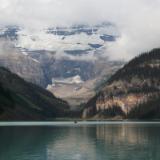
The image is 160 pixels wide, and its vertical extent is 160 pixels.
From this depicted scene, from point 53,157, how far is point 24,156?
289 inches

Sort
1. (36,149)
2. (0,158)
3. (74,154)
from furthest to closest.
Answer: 1. (36,149)
2. (74,154)
3. (0,158)

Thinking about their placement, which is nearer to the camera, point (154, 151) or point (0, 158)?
point (0, 158)

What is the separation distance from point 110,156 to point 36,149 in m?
27.3

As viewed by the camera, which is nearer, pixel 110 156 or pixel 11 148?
pixel 110 156

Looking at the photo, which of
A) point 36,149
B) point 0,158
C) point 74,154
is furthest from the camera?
point 36,149

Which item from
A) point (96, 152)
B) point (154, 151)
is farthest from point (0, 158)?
point (154, 151)

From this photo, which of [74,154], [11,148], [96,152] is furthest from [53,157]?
[11,148]

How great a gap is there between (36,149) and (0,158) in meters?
24.5

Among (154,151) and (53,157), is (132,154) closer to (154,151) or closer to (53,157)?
(154,151)

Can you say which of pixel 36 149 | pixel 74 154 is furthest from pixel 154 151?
pixel 36 149

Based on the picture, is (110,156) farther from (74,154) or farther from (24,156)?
(24,156)

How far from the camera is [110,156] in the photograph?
117 m

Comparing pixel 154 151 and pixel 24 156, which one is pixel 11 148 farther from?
pixel 154 151

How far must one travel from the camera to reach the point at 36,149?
13688cm
